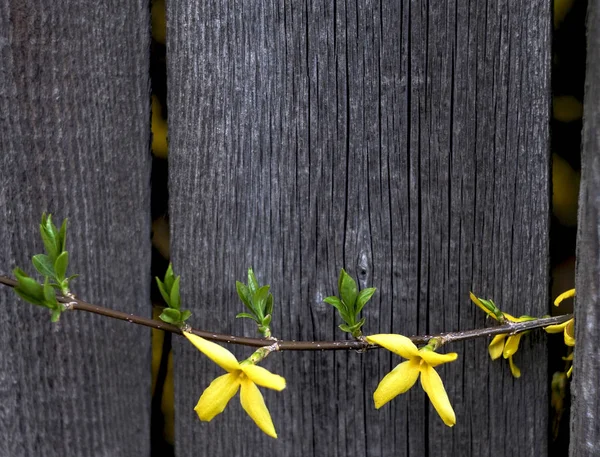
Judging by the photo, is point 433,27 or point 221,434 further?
point 221,434

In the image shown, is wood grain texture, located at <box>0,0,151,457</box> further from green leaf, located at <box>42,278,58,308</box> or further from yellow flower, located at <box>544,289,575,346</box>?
yellow flower, located at <box>544,289,575,346</box>

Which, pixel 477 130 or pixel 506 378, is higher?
pixel 477 130

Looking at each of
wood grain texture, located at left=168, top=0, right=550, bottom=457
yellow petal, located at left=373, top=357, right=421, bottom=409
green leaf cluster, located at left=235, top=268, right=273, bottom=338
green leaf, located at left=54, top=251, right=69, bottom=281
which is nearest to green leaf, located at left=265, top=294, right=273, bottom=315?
green leaf cluster, located at left=235, top=268, right=273, bottom=338

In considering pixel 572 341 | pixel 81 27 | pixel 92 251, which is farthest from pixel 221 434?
pixel 81 27

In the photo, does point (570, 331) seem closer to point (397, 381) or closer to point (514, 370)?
point (514, 370)

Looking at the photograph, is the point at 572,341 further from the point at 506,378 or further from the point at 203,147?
the point at 203,147
